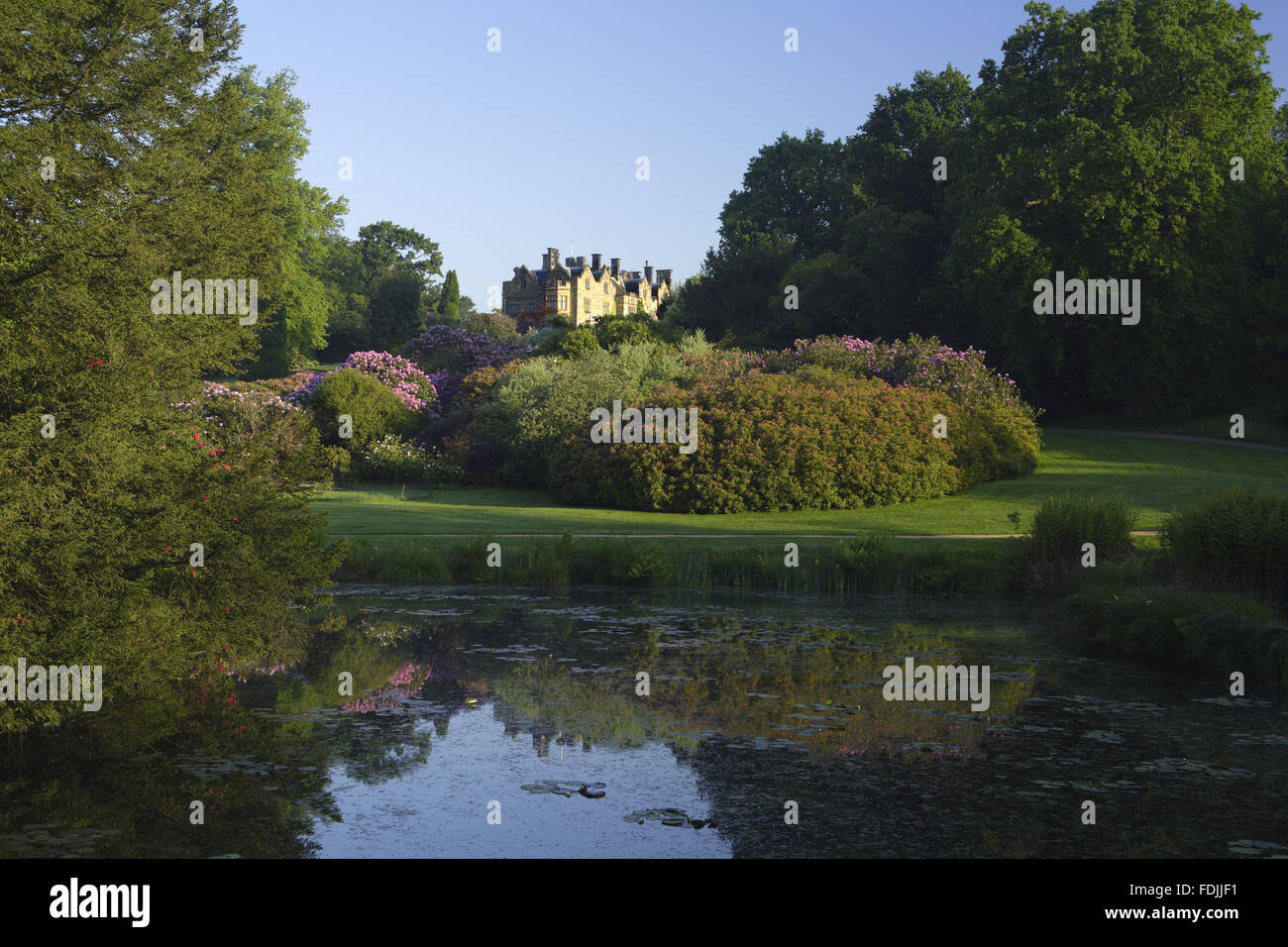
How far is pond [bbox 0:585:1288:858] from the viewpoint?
679 centimetres

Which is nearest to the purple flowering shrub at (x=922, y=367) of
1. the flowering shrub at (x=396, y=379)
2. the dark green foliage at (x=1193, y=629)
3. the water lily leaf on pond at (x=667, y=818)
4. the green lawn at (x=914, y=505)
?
the green lawn at (x=914, y=505)

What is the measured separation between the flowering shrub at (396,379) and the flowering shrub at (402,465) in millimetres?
3545

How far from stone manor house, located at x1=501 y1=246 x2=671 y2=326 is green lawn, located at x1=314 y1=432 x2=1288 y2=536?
60592 mm

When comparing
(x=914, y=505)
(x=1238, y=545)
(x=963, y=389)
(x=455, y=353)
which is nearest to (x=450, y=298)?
(x=455, y=353)

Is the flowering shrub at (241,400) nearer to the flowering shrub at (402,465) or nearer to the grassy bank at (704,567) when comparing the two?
the flowering shrub at (402,465)

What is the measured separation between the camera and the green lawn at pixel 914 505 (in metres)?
21.5

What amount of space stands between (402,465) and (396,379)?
6.22 meters

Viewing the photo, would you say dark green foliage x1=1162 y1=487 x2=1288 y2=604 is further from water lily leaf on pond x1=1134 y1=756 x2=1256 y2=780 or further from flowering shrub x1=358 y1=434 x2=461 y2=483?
flowering shrub x1=358 y1=434 x2=461 y2=483

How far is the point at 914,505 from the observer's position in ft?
84.5

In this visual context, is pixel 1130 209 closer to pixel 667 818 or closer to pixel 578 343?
pixel 578 343

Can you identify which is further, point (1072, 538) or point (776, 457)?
point (776, 457)
